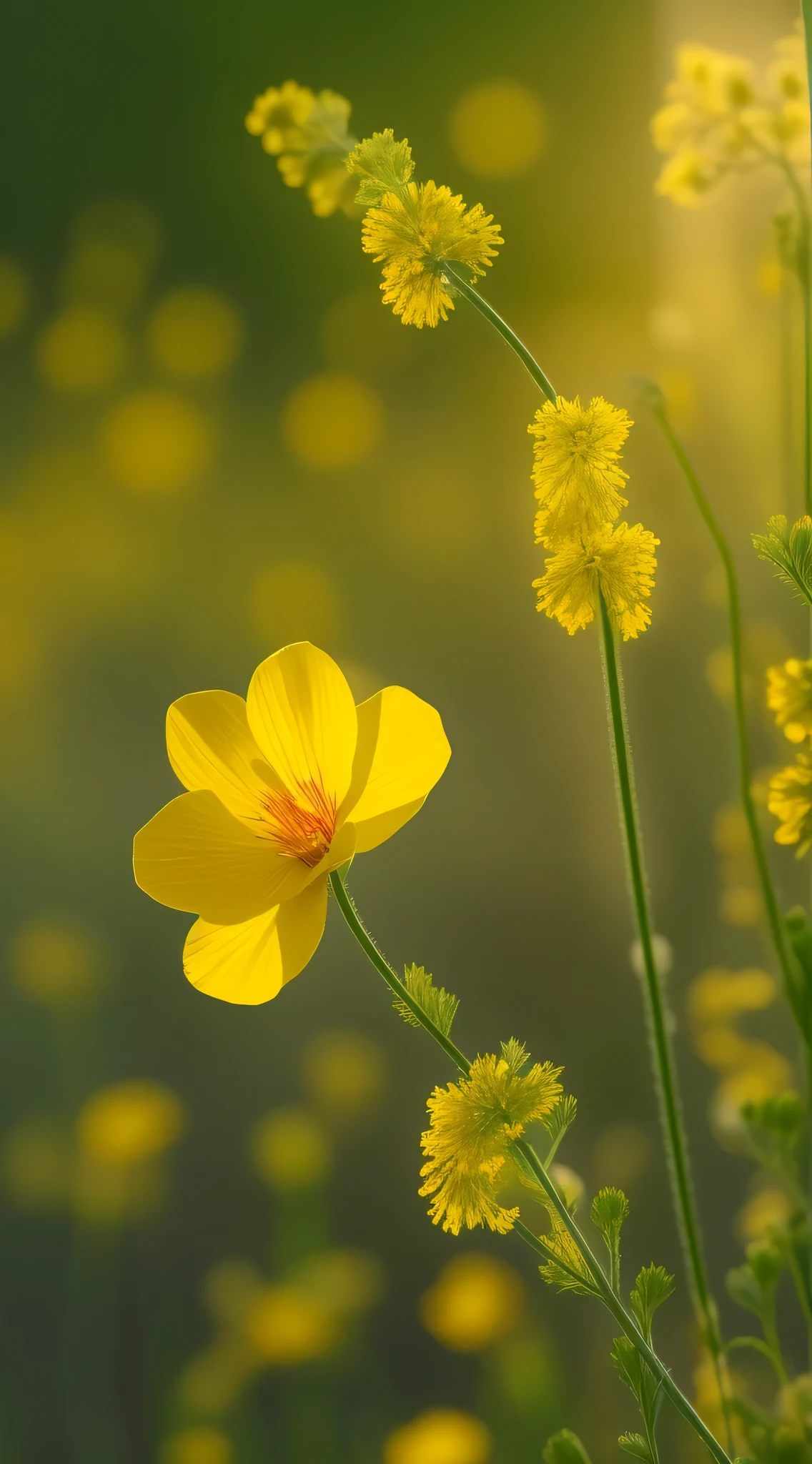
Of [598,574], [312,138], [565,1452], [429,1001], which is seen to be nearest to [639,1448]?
[565,1452]

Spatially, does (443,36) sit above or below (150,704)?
above

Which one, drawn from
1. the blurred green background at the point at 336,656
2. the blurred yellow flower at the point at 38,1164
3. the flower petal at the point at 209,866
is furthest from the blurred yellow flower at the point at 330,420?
the blurred yellow flower at the point at 38,1164

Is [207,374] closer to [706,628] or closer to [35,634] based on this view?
[35,634]

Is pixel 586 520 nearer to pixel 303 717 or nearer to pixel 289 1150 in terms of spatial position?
pixel 303 717

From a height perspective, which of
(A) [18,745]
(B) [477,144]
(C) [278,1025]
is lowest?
(C) [278,1025]

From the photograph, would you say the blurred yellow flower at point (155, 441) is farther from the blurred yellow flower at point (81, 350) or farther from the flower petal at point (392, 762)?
the flower petal at point (392, 762)

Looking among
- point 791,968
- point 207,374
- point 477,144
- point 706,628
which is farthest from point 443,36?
point 791,968

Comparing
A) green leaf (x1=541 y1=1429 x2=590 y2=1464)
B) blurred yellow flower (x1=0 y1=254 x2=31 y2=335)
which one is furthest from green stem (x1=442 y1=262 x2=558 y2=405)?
green leaf (x1=541 y1=1429 x2=590 y2=1464)
